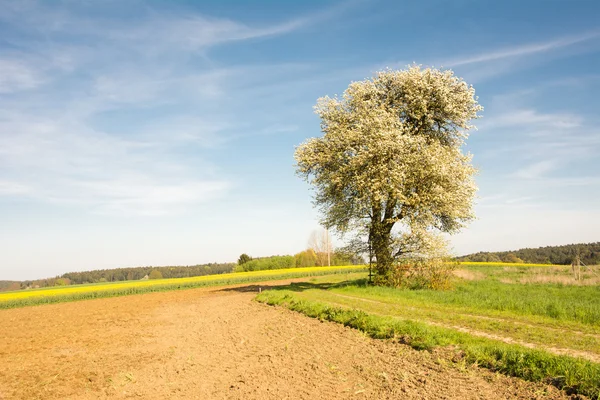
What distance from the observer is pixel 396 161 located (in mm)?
26422

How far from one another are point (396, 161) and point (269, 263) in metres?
62.7

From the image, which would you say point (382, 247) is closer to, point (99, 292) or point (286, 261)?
point (99, 292)

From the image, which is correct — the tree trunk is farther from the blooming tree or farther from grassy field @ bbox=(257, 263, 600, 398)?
grassy field @ bbox=(257, 263, 600, 398)

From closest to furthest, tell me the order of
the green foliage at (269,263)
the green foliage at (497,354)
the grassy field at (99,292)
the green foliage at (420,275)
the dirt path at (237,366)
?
1. the green foliage at (497,354)
2. the dirt path at (237,366)
3. the green foliage at (420,275)
4. the grassy field at (99,292)
5. the green foliage at (269,263)

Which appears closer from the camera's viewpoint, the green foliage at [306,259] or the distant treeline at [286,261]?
the distant treeline at [286,261]

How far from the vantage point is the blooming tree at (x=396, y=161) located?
85.6 feet

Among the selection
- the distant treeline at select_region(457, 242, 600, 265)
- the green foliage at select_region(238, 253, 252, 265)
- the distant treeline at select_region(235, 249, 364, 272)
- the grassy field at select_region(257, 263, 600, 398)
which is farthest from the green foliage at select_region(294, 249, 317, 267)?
Answer: the grassy field at select_region(257, 263, 600, 398)

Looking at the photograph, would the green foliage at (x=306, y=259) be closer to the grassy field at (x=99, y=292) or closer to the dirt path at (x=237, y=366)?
the grassy field at (x=99, y=292)

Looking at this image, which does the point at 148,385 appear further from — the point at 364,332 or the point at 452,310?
the point at 452,310

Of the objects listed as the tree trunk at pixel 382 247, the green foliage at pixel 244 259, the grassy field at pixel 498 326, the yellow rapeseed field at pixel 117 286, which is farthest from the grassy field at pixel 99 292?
the green foliage at pixel 244 259

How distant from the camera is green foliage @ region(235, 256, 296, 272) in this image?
85.6 metres

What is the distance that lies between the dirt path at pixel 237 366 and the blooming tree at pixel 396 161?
466 inches

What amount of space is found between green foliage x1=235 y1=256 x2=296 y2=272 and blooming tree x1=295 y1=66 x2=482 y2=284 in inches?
2240

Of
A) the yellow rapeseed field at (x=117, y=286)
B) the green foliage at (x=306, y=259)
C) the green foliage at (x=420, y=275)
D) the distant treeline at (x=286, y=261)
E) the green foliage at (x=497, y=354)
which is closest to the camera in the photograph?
the green foliage at (x=497, y=354)
